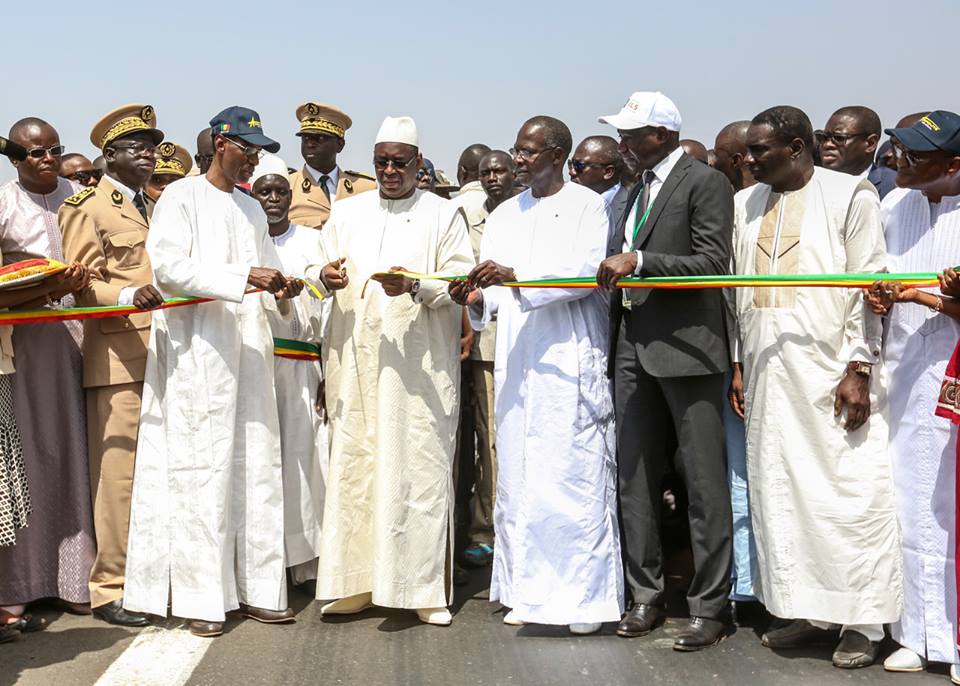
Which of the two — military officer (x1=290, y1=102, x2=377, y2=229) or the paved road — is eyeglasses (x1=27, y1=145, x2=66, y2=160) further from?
the paved road

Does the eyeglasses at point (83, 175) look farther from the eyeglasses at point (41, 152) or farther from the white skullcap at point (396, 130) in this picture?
the white skullcap at point (396, 130)

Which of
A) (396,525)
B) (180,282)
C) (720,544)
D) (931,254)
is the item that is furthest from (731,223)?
(180,282)

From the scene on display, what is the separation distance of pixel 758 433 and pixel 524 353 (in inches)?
52.3

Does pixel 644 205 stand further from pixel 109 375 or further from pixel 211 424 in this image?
pixel 109 375

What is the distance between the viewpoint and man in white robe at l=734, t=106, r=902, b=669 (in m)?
5.13

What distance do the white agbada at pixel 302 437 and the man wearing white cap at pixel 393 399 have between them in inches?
15.3

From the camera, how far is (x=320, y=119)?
830 cm

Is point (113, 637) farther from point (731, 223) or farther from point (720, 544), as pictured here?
point (731, 223)

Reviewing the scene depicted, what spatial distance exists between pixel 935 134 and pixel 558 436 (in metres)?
2.37

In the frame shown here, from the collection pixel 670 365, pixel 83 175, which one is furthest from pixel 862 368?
pixel 83 175

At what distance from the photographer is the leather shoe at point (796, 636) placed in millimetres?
5316

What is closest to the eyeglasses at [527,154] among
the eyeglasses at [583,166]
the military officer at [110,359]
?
the eyeglasses at [583,166]

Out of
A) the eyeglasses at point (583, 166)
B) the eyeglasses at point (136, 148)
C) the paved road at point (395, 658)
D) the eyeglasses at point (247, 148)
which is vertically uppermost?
the eyeglasses at point (136, 148)

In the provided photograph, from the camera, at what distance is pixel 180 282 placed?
18.4ft
